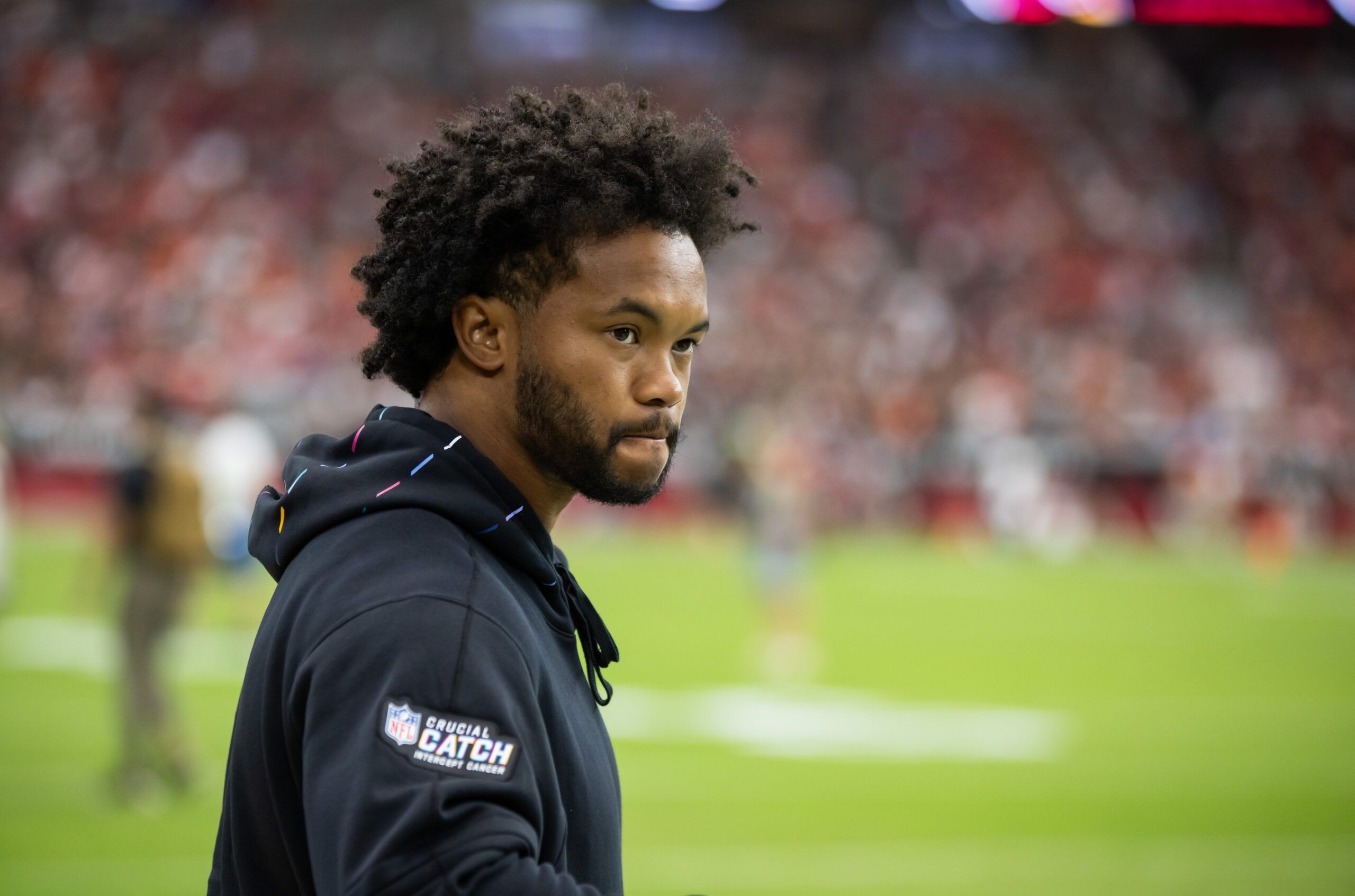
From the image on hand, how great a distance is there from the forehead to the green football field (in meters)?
5.16

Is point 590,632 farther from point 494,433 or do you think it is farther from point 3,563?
point 3,563

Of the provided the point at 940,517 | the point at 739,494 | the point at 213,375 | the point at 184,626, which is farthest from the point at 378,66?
the point at 184,626

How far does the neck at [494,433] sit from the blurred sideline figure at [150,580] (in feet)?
21.4

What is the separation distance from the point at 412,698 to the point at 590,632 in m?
0.53

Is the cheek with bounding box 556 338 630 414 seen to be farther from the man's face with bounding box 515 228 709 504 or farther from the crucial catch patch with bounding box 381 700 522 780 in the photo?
the crucial catch patch with bounding box 381 700 522 780

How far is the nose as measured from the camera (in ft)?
5.98

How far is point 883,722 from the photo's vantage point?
10.7 meters

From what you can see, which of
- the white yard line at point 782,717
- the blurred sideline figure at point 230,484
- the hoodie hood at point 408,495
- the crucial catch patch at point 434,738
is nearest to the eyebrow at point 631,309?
the hoodie hood at point 408,495

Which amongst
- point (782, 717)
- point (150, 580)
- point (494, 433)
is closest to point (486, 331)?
point (494, 433)

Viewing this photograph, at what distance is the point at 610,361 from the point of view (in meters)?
1.80

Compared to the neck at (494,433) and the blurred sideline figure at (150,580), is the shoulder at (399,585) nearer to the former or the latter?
the neck at (494,433)

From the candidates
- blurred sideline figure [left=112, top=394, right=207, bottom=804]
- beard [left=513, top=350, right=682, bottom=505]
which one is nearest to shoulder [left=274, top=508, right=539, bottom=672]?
beard [left=513, top=350, right=682, bottom=505]

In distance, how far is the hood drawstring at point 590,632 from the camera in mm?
1880

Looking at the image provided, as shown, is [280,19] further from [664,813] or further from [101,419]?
[664,813]
